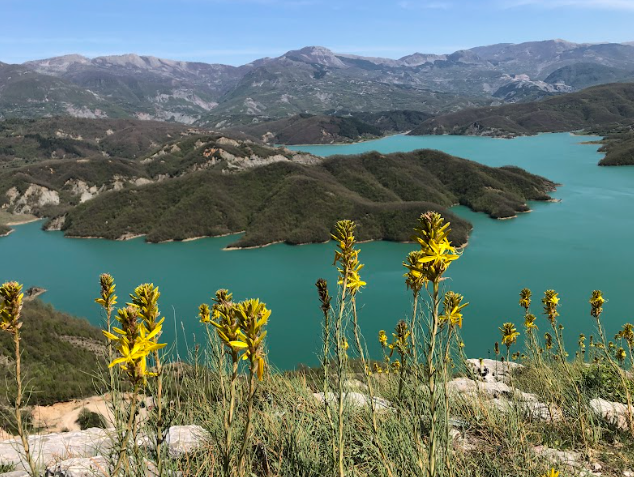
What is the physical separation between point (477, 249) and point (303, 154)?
7375 cm

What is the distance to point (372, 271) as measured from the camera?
48312 millimetres

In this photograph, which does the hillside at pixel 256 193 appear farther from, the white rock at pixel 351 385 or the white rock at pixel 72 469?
the white rock at pixel 72 469

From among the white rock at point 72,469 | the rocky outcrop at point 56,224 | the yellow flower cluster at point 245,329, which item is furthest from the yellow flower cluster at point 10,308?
the rocky outcrop at point 56,224

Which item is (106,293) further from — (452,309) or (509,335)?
(509,335)

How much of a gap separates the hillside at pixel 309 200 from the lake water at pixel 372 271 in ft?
10.0

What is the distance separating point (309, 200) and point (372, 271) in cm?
2515

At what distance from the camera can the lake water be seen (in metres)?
33.5

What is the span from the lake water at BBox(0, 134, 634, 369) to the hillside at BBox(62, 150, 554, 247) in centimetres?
305

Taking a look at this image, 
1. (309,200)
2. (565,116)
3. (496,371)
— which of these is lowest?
(309,200)

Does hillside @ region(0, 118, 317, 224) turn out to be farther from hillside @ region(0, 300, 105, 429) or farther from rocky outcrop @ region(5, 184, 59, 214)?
hillside @ region(0, 300, 105, 429)

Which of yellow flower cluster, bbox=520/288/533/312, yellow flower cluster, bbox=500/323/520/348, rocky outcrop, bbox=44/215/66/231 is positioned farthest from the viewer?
rocky outcrop, bbox=44/215/66/231

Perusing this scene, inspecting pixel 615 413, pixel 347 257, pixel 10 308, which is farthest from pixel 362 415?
pixel 10 308

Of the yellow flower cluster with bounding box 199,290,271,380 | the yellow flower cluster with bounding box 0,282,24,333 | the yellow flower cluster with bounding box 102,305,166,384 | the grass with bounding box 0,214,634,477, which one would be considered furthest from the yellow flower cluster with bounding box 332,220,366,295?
the yellow flower cluster with bounding box 0,282,24,333

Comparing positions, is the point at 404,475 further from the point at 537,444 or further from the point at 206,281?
the point at 206,281
